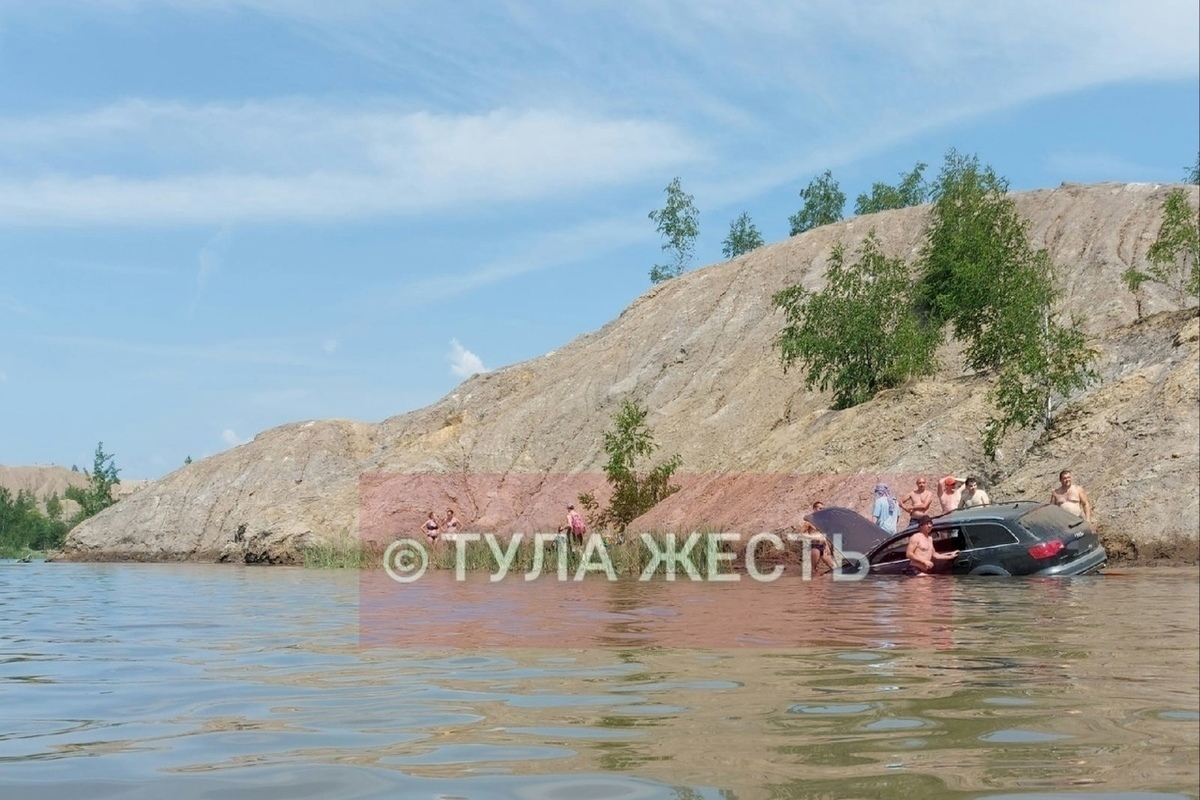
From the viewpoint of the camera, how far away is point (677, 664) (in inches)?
293

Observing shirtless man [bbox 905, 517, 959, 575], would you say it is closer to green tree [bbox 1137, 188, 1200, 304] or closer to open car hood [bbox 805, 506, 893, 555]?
open car hood [bbox 805, 506, 893, 555]

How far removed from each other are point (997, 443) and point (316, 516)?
30968mm

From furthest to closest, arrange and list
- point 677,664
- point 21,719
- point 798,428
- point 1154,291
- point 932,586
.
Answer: point 1154,291
point 798,428
point 932,586
point 677,664
point 21,719

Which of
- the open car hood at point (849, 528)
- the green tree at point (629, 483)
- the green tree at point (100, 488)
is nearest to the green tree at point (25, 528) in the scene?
the green tree at point (100, 488)

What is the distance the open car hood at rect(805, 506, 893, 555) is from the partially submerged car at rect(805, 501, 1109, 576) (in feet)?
10.5

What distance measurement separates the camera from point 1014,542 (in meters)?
15.5

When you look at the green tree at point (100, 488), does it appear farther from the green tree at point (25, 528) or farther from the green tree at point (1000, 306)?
the green tree at point (1000, 306)

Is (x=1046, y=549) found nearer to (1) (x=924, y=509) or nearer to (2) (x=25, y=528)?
(1) (x=924, y=509)

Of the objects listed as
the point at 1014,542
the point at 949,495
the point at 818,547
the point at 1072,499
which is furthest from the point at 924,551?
the point at 818,547

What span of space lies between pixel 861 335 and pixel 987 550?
20.2 metres

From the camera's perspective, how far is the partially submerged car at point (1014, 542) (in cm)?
1536

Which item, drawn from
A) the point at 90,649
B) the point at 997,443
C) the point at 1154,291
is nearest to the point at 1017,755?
the point at 90,649

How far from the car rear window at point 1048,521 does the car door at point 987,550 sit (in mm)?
265

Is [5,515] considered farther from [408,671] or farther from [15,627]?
[408,671]
